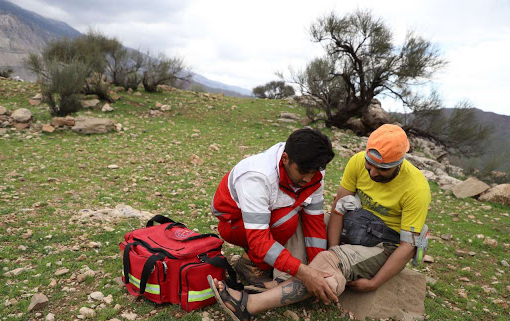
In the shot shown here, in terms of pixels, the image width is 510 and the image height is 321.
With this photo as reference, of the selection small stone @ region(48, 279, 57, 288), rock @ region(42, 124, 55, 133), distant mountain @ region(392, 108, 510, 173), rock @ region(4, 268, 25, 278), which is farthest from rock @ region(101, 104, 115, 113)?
distant mountain @ region(392, 108, 510, 173)

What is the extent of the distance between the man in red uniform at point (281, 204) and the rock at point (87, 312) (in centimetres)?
114

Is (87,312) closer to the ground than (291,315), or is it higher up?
closer to the ground

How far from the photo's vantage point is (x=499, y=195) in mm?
7020

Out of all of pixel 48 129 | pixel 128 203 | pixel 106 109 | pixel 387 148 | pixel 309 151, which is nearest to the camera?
pixel 309 151

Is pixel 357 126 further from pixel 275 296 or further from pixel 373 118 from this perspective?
pixel 275 296

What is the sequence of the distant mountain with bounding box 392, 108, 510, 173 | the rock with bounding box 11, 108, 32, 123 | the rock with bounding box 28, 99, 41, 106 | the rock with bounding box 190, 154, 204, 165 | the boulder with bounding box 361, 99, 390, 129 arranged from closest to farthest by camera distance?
the rock with bounding box 190, 154, 204, 165
the rock with bounding box 11, 108, 32, 123
the rock with bounding box 28, 99, 41, 106
the distant mountain with bounding box 392, 108, 510, 173
the boulder with bounding box 361, 99, 390, 129

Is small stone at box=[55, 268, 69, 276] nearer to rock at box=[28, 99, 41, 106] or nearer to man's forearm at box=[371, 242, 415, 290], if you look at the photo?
man's forearm at box=[371, 242, 415, 290]

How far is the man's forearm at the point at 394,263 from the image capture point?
8.29 ft

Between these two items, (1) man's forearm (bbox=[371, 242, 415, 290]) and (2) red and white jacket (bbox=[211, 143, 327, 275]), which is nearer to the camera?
(2) red and white jacket (bbox=[211, 143, 327, 275])

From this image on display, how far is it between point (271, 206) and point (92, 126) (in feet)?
27.1

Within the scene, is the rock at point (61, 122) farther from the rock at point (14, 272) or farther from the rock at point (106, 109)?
the rock at point (14, 272)

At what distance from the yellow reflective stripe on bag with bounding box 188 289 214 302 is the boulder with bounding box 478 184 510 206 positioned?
7.27 metres

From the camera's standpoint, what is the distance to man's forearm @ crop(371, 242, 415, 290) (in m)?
2.53

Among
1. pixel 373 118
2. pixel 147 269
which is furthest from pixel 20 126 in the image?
pixel 373 118
